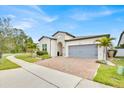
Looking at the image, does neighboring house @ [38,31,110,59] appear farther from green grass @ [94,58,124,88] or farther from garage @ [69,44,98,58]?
green grass @ [94,58,124,88]

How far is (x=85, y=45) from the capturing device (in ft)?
59.9

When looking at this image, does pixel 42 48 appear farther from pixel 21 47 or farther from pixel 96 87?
pixel 21 47

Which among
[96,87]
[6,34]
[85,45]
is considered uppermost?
[6,34]

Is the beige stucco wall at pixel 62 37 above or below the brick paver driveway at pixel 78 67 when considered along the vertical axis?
above

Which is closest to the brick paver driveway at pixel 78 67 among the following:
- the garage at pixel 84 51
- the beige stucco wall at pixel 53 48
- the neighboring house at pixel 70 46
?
the garage at pixel 84 51

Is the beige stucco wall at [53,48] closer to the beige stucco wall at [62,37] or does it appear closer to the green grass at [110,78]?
the beige stucco wall at [62,37]

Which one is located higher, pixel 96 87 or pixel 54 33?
pixel 54 33

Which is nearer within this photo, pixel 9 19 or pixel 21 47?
pixel 9 19

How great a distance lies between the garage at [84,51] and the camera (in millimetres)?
17066
